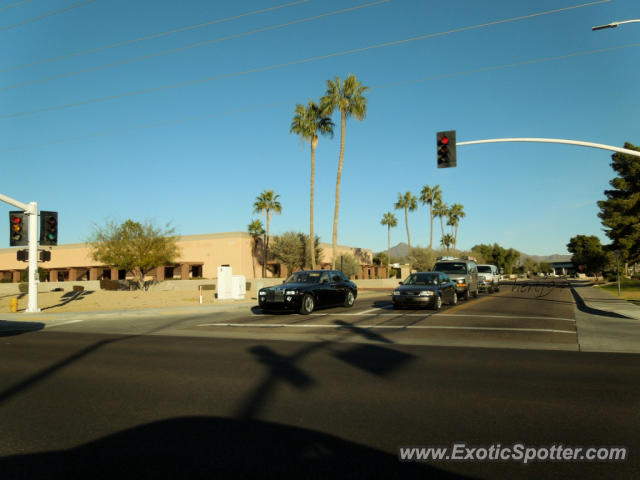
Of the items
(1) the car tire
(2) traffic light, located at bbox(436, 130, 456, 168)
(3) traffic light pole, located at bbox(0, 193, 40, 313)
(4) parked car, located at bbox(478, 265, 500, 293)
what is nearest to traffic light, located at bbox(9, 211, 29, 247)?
(3) traffic light pole, located at bbox(0, 193, 40, 313)

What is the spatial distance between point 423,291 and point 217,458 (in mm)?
15667

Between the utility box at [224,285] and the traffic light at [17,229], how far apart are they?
10.4 m

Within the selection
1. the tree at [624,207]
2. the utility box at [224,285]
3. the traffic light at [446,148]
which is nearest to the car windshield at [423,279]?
the traffic light at [446,148]

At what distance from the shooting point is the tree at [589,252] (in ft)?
260

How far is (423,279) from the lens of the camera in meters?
21.0

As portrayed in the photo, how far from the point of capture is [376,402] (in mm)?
6082

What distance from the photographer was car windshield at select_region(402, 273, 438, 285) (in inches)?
813

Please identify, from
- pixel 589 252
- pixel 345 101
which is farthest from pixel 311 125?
pixel 589 252

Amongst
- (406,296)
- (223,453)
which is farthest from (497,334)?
(223,453)

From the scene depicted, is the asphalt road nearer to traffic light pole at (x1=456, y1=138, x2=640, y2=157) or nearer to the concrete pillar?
traffic light pole at (x1=456, y1=138, x2=640, y2=157)

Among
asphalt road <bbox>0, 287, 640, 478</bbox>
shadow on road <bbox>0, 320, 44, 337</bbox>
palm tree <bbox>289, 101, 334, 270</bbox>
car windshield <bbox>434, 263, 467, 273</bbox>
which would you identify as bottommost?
shadow on road <bbox>0, 320, 44, 337</bbox>

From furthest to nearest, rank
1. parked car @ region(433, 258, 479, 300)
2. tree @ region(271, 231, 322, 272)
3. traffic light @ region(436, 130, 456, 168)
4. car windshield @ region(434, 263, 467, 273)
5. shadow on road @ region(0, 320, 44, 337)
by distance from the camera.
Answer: tree @ region(271, 231, 322, 272), car windshield @ region(434, 263, 467, 273), parked car @ region(433, 258, 479, 300), traffic light @ region(436, 130, 456, 168), shadow on road @ region(0, 320, 44, 337)

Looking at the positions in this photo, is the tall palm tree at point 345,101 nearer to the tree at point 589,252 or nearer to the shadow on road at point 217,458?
the shadow on road at point 217,458

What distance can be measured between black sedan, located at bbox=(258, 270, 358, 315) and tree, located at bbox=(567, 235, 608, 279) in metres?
63.5
